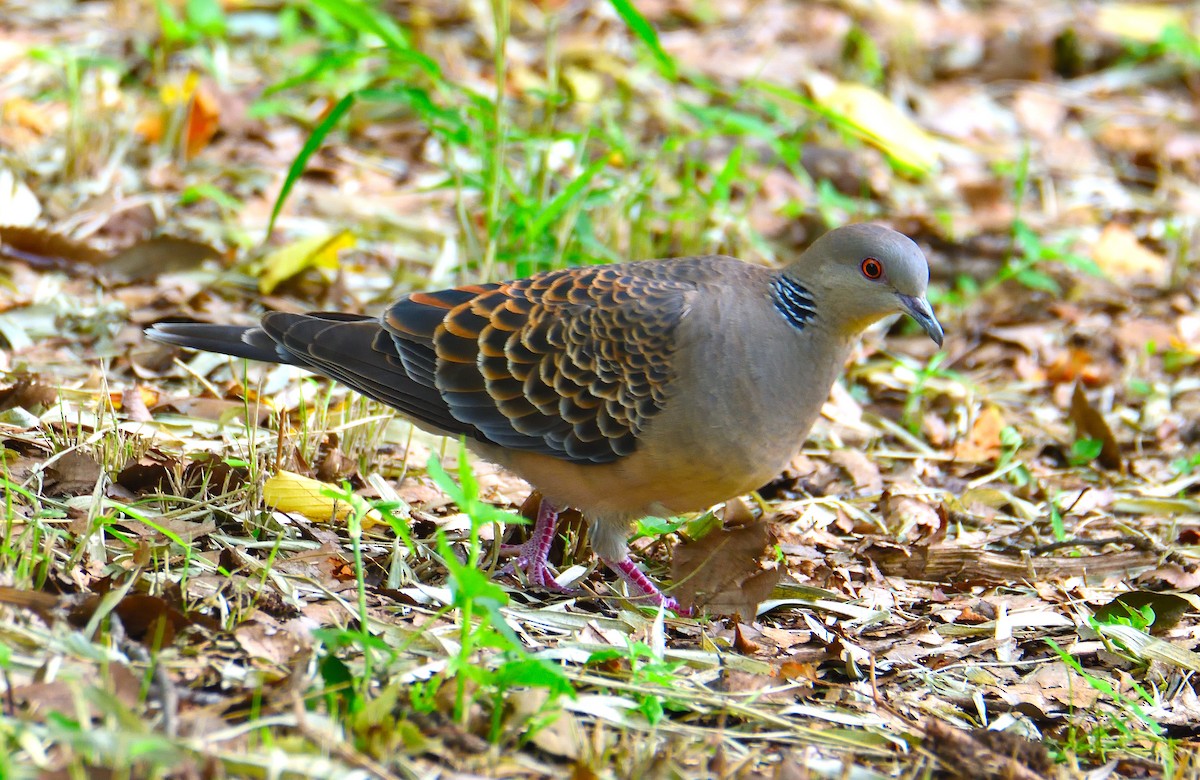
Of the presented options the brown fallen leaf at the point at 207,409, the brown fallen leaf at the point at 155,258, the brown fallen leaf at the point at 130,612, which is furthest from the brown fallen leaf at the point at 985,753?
the brown fallen leaf at the point at 155,258

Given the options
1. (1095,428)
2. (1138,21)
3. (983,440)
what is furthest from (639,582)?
(1138,21)

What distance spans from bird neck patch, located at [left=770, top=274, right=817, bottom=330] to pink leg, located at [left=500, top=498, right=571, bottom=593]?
0.95 m

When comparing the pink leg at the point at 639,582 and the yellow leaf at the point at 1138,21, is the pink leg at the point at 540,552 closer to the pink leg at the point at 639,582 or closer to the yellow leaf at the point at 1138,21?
the pink leg at the point at 639,582

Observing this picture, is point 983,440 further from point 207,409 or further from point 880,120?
point 207,409

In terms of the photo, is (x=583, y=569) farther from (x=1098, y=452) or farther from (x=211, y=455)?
(x=1098, y=452)

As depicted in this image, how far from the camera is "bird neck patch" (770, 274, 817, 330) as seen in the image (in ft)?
13.1

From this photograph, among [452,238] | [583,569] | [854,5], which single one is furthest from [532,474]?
[854,5]

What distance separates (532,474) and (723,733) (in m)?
1.28

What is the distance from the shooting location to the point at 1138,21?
9.25 meters

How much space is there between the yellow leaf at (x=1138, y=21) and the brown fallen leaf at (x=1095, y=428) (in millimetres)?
4727

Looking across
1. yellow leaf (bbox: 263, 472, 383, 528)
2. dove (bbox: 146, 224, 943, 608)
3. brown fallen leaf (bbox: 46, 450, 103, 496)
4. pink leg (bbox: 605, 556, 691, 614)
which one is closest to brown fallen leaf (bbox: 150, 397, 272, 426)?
dove (bbox: 146, 224, 943, 608)

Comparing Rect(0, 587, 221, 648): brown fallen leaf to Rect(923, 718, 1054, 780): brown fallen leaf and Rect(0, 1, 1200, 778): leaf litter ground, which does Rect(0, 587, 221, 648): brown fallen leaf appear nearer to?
Rect(0, 1, 1200, 778): leaf litter ground

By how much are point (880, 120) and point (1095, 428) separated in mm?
2200

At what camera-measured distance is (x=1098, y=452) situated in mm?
5156
